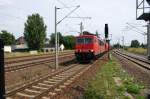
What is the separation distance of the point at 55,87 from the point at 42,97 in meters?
2.55

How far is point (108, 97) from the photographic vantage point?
10430 millimetres

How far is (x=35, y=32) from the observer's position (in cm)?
10119

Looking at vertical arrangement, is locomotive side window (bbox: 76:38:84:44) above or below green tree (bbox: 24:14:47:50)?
below

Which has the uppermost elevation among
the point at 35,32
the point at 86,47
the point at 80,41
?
the point at 35,32

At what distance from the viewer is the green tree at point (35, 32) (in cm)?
9834

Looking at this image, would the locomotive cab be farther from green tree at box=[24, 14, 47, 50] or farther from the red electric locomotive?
green tree at box=[24, 14, 47, 50]

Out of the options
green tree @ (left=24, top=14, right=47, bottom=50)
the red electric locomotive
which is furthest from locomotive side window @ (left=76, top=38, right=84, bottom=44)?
green tree @ (left=24, top=14, right=47, bottom=50)

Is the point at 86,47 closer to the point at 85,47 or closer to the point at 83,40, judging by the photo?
the point at 85,47

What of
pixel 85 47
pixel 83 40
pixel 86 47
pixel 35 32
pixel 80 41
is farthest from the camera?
pixel 35 32

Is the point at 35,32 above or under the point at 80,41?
above

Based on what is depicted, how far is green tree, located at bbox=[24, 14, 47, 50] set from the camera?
98338mm

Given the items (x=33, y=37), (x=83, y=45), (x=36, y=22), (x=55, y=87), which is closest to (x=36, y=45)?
(x=33, y=37)

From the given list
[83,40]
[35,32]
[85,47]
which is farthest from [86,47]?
[35,32]

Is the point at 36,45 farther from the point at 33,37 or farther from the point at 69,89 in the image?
the point at 69,89
